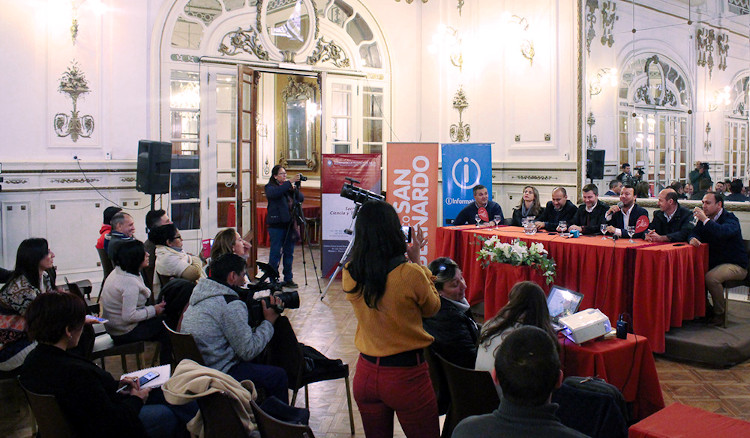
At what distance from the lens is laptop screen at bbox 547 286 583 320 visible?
139 inches

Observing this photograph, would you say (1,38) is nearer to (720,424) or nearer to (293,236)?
(293,236)

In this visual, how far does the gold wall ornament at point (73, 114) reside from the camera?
6895mm

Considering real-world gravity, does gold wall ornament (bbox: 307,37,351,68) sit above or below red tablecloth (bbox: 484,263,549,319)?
above

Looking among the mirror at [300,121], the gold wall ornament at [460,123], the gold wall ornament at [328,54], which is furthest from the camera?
the mirror at [300,121]

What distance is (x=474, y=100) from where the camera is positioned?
9.05 meters

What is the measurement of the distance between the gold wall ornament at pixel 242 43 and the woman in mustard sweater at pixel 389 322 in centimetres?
645

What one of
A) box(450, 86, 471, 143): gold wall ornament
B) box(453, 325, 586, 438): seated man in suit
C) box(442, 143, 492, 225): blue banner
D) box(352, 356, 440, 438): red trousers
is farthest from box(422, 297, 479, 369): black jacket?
box(450, 86, 471, 143): gold wall ornament

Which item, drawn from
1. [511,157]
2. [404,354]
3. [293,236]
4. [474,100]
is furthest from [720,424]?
[474,100]

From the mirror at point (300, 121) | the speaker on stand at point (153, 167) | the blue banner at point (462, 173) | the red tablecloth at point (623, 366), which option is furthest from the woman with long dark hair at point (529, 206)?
the mirror at point (300, 121)

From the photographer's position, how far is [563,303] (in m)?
3.64

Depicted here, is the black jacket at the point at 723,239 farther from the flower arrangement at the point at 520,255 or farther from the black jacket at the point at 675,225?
the flower arrangement at the point at 520,255

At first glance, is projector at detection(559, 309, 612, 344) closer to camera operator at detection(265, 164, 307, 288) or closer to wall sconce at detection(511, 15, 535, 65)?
camera operator at detection(265, 164, 307, 288)

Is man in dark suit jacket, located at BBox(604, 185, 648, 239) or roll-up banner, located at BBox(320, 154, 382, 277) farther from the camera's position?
roll-up banner, located at BBox(320, 154, 382, 277)

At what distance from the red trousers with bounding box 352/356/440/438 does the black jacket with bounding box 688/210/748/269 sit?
3.56 m
